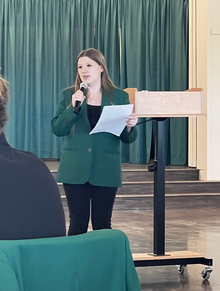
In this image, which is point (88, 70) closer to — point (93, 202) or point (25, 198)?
point (93, 202)

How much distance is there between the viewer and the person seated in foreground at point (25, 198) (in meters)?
1.28

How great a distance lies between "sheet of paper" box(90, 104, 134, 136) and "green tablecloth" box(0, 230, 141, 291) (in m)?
1.20

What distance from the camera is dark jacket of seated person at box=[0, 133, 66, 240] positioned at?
4.19ft

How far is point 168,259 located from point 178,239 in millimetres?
1499

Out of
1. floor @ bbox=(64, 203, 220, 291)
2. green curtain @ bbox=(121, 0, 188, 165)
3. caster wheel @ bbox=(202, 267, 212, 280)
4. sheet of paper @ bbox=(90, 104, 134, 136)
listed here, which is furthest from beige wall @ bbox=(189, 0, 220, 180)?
sheet of paper @ bbox=(90, 104, 134, 136)

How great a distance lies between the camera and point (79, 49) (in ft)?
26.4

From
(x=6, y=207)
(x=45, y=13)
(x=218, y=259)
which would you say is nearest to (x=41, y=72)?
(x=45, y=13)

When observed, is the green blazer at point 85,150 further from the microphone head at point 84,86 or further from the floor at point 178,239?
the floor at point 178,239

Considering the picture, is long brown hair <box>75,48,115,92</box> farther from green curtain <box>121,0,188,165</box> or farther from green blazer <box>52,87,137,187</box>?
green curtain <box>121,0,188,165</box>

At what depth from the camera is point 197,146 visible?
738cm

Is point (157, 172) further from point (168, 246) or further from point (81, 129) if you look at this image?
point (168, 246)

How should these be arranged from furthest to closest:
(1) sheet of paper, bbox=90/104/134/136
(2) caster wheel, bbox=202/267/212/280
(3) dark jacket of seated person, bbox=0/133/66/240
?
1. (2) caster wheel, bbox=202/267/212/280
2. (1) sheet of paper, bbox=90/104/134/136
3. (3) dark jacket of seated person, bbox=0/133/66/240

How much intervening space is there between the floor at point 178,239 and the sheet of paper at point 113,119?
3.25ft

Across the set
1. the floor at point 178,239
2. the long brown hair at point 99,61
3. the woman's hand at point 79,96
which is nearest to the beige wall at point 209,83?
the floor at point 178,239
